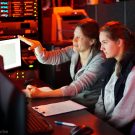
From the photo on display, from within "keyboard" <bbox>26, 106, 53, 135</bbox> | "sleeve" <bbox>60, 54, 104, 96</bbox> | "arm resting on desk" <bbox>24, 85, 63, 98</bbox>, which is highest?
"sleeve" <bbox>60, 54, 104, 96</bbox>

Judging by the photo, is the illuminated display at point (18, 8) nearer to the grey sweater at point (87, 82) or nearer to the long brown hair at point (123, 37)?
the grey sweater at point (87, 82)

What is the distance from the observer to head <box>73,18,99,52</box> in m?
2.36

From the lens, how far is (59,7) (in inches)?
170

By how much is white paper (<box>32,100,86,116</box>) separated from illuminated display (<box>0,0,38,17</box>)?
206 cm

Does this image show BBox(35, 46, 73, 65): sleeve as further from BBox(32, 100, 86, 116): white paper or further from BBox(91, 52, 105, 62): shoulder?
BBox(32, 100, 86, 116): white paper

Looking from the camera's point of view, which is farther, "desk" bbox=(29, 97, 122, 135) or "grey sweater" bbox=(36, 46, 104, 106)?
"grey sweater" bbox=(36, 46, 104, 106)

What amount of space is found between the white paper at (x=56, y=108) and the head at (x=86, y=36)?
507 mm

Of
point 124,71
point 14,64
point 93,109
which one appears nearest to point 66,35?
point 14,64

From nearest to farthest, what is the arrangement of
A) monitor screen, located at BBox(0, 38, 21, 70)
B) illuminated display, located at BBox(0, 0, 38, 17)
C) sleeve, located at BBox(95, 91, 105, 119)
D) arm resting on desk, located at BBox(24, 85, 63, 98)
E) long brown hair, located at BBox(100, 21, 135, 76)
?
long brown hair, located at BBox(100, 21, 135, 76)
sleeve, located at BBox(95, 91, 105, 119)
arm resting on desk, located at BBox(24, 85, 63, 98)
monitor screen, located at BBox(0, 38, 21, 70)
illuminated display, located at BBox(0, 0, 38, 17)

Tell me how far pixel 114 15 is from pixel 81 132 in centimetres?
224

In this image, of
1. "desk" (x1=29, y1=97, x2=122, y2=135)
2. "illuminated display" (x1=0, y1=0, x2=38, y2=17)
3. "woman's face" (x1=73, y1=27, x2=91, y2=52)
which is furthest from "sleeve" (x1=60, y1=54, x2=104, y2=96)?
"illuminated display" (x1=0, y1=0, x2=38, y2=17)

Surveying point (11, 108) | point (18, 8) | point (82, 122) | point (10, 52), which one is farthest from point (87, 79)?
point (18, 8)

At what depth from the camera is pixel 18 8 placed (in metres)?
3.85

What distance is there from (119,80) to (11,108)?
94 cm
